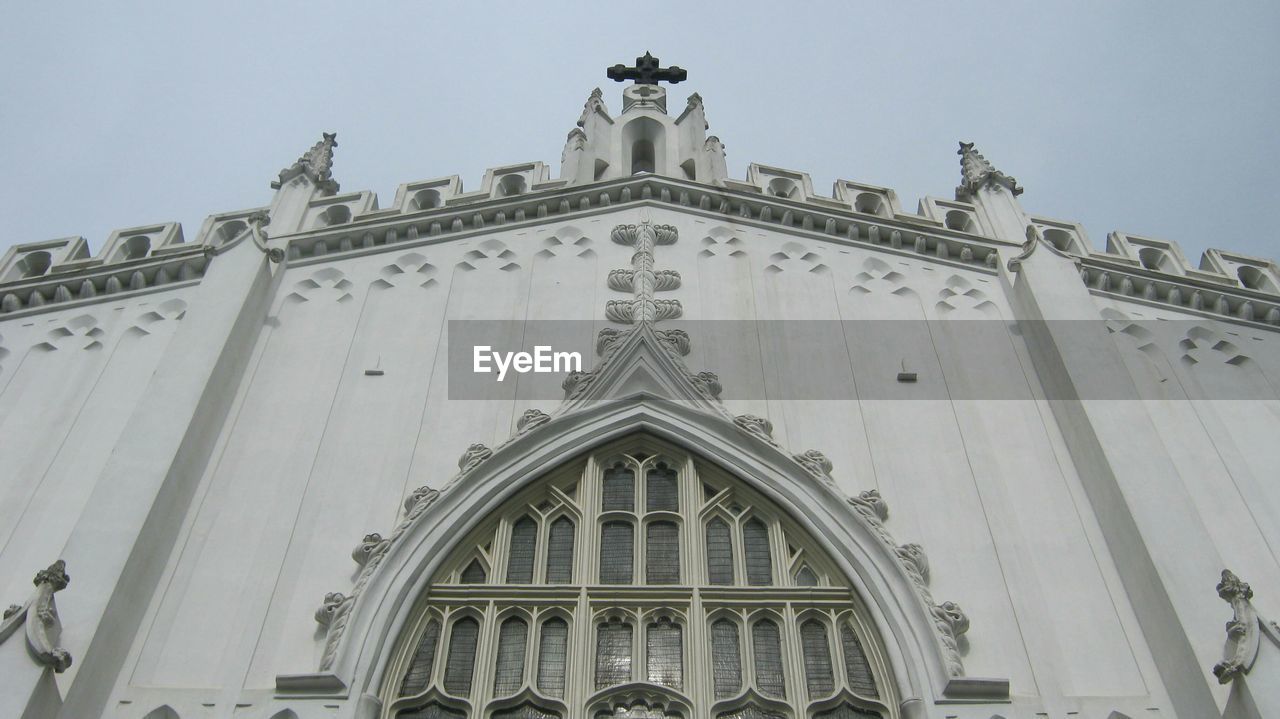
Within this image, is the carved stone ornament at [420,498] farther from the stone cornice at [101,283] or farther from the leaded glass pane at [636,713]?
the stone cornice at [101,283]

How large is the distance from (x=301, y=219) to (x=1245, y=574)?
37.6 ft

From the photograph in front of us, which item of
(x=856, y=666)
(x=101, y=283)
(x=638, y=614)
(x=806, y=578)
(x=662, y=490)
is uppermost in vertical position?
(x=101, y=283)

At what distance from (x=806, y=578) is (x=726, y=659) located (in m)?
1.20

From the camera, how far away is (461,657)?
10.3m

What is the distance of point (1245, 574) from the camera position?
1072 cm

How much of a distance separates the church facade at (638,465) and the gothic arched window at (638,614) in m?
0.03

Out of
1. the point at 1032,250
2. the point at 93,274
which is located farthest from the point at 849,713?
the point at 93,274

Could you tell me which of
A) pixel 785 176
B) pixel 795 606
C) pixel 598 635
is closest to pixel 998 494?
pixel 795 606

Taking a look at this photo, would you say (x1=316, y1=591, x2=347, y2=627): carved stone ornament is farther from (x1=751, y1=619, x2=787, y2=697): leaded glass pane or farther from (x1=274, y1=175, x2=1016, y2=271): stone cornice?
(x1=274, y1=175, x2=1016, y2=271): stone cornice

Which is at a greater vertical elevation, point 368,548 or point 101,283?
point 101,283

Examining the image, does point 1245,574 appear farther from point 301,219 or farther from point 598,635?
point 301,219

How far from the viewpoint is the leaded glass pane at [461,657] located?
32.8ft

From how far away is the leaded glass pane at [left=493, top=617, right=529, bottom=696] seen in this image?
995 centimetres

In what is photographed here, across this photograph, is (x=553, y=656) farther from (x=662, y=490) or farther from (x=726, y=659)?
(x=662, y=490)
